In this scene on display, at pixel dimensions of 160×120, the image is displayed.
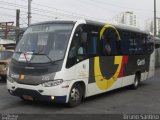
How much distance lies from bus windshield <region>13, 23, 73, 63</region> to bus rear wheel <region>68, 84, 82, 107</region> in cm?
114

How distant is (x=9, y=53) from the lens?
731 inches

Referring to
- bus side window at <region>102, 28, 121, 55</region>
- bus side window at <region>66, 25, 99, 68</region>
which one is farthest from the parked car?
bus side window at <region>66, 25, 99, 68</region>

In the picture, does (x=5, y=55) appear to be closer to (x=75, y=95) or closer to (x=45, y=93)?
(x=75, y=95)

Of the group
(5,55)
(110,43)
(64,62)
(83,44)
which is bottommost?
(64,62)

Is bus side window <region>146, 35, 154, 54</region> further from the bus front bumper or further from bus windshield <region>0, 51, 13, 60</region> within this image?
the bus front bumper

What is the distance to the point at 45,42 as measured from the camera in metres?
10.3

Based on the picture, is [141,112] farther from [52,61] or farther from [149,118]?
[52,61]

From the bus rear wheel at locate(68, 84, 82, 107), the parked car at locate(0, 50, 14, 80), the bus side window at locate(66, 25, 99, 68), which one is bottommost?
the bus rear wheel at locate(68, 84, 82, 107)

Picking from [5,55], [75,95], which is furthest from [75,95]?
[5,55]

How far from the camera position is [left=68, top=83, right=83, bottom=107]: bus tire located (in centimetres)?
1020

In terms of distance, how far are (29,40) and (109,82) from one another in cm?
360

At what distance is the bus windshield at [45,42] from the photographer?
394 inches

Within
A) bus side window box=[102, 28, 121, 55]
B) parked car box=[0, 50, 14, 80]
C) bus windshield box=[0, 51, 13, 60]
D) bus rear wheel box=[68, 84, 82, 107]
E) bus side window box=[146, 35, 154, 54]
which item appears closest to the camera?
bus rear wheel box=[68, 84, 82, 107]

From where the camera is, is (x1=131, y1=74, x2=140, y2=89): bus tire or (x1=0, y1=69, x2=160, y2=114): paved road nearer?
(x1=0, y1=69, x2=160, y2=114): paved road
